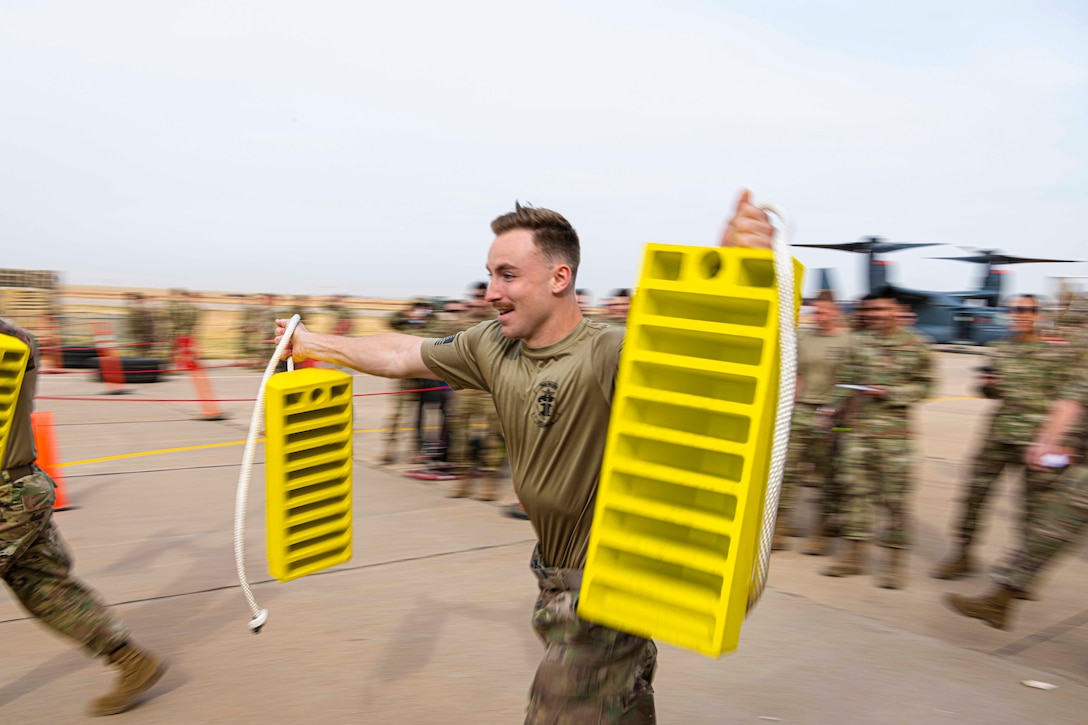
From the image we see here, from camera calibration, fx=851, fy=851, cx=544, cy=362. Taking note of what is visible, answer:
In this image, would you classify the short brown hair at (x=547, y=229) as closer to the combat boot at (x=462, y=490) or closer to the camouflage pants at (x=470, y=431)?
the camouflage pants at (x=470, y=431)

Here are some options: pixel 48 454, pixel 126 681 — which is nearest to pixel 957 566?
pixel 126 681

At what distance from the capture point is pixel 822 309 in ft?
20.7

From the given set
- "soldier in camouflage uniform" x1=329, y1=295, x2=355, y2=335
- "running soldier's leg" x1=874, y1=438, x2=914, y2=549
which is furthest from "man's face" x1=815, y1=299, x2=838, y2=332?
"soldier in camouflage uniform" x1=329, y1=295, x2=355, y2=335

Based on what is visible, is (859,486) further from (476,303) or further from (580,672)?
(476,303)

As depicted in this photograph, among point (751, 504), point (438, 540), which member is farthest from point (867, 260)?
point (751, 504)

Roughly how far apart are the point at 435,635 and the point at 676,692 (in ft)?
4.11

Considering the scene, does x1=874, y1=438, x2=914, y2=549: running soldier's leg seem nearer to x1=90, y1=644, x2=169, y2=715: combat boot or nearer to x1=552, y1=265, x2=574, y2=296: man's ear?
x1=552, y1=265, x2=574, y2=296: man's ear

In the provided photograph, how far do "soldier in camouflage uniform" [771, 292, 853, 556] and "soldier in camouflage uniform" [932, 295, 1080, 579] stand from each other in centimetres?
81

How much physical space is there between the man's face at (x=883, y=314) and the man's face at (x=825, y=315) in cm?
65

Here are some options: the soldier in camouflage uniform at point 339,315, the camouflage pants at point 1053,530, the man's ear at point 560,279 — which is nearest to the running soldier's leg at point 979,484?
the camouflage pants at point 1053,530

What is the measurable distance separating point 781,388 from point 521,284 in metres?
0.88

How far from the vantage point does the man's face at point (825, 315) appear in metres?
6.20

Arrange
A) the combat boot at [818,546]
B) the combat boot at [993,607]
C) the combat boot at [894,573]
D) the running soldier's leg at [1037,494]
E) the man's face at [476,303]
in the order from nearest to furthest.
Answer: the running soldier's leg at [1037,494], the combat boot at [993,607], the combat boot at [894,573], the combat boot at [818,546], the man's face at [476,303]

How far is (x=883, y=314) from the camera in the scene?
17.9ft
